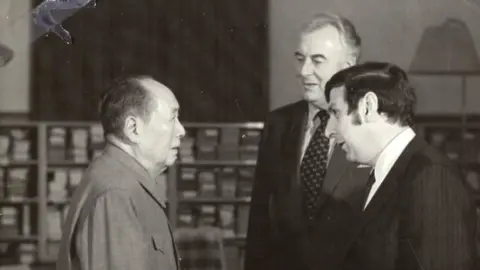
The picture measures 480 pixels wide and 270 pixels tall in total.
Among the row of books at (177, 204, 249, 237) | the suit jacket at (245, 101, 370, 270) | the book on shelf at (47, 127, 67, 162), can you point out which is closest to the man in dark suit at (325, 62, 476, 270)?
the suit jacket at (245, 101, 370, 270)

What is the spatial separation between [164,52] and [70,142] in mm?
1258

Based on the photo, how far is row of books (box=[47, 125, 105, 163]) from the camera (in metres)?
3.58

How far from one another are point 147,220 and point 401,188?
77 cm

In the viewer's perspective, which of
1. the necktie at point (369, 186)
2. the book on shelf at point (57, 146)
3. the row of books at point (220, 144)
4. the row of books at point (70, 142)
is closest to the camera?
the necktie at point (369, 186)

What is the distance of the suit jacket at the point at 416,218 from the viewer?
2.40m

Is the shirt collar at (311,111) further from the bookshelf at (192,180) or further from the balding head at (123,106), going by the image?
the balding head at (123,106)

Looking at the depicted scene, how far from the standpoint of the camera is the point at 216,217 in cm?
295

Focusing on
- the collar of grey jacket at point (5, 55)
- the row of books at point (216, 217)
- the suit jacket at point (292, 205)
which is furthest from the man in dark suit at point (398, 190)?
the collar of grey jacket at point (5, 55)

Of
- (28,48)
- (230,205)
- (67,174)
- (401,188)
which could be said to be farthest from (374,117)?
(67,174)

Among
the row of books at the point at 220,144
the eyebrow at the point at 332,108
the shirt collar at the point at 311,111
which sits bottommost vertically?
the row of books at the point at 220,144

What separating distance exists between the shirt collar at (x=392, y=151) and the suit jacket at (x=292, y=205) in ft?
0.45

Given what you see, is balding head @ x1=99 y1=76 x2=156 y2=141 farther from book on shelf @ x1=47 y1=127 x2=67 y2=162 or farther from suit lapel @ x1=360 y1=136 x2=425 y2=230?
book on shelf @ x1=47 y1=127 x2=67 y2=162

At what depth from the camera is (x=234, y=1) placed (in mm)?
2816

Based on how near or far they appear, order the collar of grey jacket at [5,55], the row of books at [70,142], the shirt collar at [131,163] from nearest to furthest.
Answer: the shirt collar at [131,163], the collar of grey jacket at [5,55], the row of books at [70,142]
